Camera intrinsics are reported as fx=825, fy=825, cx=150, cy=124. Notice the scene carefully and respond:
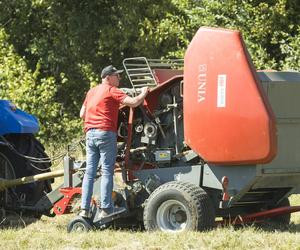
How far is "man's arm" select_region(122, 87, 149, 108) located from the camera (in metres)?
8.52

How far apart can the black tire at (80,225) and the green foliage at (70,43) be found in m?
9.10

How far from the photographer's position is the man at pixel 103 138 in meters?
8.62

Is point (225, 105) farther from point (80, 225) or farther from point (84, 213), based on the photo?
point (80, 225)

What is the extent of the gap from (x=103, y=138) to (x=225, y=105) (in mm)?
1404

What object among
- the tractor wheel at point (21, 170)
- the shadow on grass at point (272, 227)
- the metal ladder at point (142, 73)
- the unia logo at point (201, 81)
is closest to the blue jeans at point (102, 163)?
the metal ladder at point (142, 73)

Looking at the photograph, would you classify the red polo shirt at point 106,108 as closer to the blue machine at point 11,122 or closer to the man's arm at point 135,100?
the man's arm at point 135,100

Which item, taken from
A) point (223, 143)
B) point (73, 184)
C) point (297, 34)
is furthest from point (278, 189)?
point (297, 34)

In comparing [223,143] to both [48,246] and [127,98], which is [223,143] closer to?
[127,98]

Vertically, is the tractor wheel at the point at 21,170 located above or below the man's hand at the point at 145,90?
below

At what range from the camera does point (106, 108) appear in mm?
8734

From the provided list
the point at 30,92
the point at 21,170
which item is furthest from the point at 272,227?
the point at 30,92

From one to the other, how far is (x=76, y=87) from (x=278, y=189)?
49.1 ft

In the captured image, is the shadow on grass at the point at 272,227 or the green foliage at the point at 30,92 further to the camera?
the green foliage at the point at 30,92

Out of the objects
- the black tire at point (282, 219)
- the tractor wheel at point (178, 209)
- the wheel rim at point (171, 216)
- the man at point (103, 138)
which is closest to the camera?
the tractor wheel at point (178, 209)
